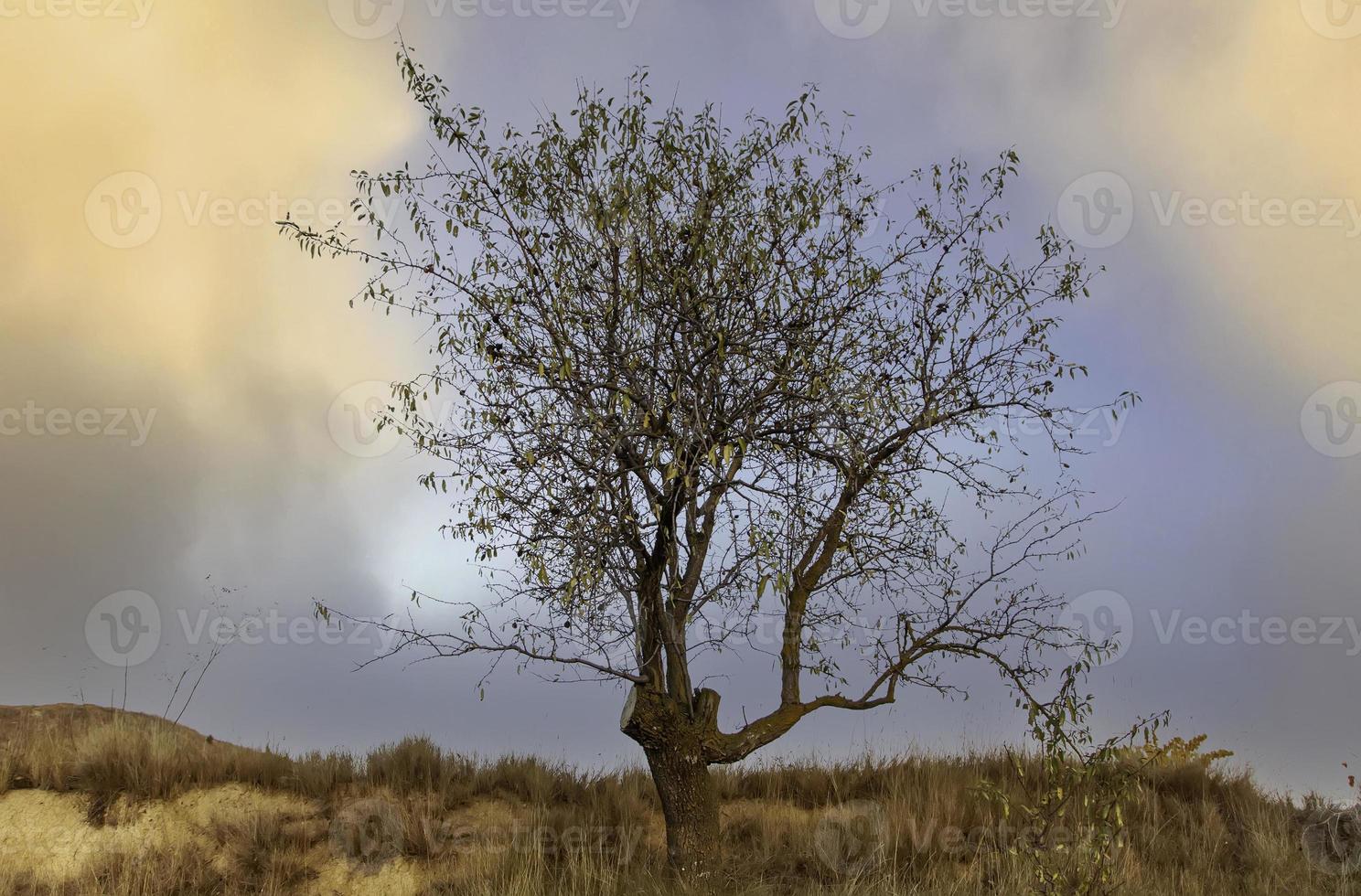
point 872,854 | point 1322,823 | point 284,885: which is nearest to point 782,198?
point 872,854

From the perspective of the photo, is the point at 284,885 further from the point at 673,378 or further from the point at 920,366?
the point at 920,366

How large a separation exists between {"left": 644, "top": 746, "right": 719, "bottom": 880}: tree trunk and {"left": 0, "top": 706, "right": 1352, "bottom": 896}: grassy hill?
0.36 m

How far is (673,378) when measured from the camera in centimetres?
1006

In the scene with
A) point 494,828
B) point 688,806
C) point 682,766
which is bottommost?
point 494,828

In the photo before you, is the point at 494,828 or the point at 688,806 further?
the point at 494,828

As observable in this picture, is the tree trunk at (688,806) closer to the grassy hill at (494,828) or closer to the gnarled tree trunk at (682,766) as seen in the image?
the gnarled tree trunk at (682,766)

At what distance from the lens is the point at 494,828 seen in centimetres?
1270

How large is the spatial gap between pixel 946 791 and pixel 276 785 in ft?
29.7

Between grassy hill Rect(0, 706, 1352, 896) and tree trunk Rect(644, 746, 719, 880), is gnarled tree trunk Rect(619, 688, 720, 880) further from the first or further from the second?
grassy hill Rect(0, 706, 1352, 896)

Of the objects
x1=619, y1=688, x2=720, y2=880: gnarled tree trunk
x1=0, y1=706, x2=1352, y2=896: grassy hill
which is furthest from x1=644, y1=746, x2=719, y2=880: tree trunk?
x1=0, y1=706, x2=1352, y2=896: grassy hill

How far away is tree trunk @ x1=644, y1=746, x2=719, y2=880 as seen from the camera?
10875 mm

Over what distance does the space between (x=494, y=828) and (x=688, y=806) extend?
315cm

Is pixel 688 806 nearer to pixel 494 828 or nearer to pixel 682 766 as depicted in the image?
pixel 682 766

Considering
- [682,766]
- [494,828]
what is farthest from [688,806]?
[494,828]
